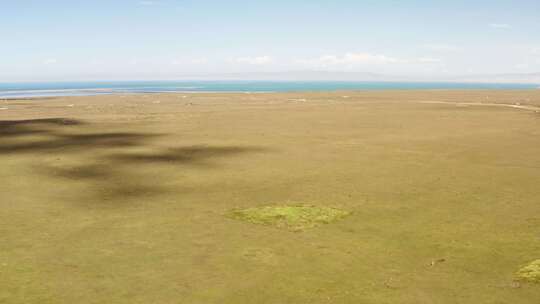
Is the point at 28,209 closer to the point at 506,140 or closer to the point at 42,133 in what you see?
the point at 42,133

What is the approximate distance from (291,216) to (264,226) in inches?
43.9

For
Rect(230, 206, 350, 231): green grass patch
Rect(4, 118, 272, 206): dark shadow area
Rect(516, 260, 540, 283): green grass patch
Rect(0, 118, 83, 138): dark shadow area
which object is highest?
Rect(0, 118, 83, 138): dark shadow area

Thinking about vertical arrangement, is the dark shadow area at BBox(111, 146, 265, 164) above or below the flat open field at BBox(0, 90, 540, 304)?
above

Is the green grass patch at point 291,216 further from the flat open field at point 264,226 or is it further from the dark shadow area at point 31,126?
the dark shadow area at point 31,126

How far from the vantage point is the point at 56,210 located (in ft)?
47.4

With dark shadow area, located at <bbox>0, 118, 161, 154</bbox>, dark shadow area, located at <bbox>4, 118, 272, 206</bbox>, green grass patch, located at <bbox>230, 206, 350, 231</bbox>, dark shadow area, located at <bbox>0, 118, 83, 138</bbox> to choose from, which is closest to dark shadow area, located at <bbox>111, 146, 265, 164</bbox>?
dark shadow area, located at <bbox>4, 118, 272, 206</bbox>

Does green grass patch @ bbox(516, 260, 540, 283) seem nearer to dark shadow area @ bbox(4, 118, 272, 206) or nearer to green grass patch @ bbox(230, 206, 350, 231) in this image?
green grass patch @ bbox(230, 206, 350, 231)

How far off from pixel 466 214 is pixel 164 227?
325 inches

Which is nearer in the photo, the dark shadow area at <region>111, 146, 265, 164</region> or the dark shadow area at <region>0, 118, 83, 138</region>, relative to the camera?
the dark shadow area at <region>111, 146, 265, 164</region>

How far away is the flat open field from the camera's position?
8992 mm

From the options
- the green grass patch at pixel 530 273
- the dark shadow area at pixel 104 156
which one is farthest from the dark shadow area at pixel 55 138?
the green grass patch at pixel 530 273

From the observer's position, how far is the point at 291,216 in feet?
44.8

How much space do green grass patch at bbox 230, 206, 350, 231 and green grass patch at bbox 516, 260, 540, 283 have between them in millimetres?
4832

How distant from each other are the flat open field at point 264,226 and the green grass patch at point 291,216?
1.30ft
